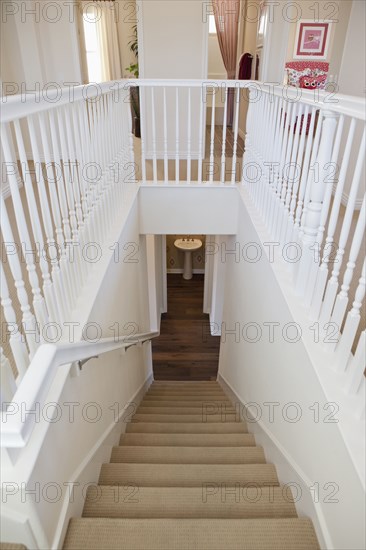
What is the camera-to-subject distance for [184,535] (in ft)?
4.42

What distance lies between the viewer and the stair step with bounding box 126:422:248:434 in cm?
265

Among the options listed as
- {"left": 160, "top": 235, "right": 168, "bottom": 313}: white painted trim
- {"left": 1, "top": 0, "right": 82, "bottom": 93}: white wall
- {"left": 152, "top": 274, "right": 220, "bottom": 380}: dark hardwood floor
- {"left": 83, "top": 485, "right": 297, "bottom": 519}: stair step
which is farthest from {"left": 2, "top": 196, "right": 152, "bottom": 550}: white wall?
{"left": 160, "top": 235, "right": 168, "bottom": 313}: white painted trim

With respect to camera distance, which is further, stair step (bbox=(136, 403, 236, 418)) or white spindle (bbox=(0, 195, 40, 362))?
stair step (bbox=(136, 403, 236, 418))

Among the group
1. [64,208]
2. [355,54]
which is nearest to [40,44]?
[355,54]

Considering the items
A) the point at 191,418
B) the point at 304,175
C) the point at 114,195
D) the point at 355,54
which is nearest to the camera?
the point at 304,175

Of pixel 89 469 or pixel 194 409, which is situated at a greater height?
pixel 89 469

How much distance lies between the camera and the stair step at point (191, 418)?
2965 mm

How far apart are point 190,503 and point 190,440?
2.48 feet

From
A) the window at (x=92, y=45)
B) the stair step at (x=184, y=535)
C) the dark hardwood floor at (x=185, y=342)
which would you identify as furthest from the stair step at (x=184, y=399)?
the window at (x=92, y=45)

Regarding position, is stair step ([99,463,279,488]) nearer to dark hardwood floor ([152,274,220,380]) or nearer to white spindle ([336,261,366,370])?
white spindle ([336,261,366,370])

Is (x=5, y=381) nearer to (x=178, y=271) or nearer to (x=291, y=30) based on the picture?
(x=291, y=30)

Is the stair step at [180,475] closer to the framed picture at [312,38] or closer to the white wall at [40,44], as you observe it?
the white wall at [40,44]

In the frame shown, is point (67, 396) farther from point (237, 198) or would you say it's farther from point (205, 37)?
point (205, 37)

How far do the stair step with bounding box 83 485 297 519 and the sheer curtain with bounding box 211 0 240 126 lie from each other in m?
7.70
